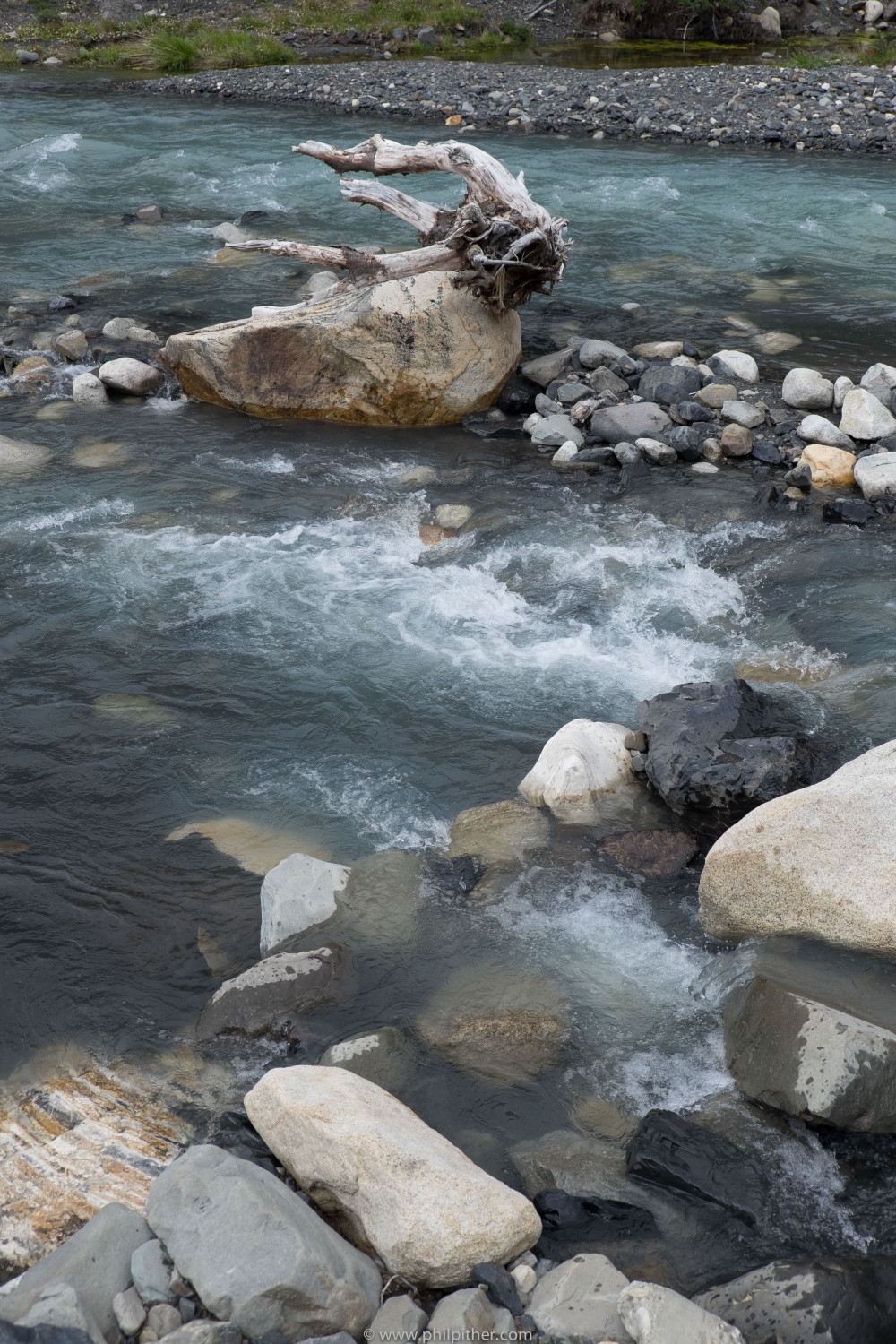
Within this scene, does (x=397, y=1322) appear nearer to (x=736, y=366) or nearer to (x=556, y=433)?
(x=556, y=433)

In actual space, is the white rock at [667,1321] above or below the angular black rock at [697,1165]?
above

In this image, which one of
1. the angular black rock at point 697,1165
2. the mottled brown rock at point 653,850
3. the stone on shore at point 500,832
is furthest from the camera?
the stone on shore at point 500,832

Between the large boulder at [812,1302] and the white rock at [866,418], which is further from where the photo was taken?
the white rock at [866,418]

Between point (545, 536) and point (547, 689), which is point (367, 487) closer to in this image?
point (545, 536)

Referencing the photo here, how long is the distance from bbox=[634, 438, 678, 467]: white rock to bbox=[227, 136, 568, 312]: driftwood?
178 centimetres

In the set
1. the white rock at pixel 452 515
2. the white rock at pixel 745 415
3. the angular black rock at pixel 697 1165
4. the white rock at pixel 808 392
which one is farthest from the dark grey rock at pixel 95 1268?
the white rock at pixel 808 392

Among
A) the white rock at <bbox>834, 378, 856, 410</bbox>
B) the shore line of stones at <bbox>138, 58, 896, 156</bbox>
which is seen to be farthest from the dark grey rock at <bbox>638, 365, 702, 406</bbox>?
the shore line of stones at <bbox>138, 58, 896, 156</bbox>

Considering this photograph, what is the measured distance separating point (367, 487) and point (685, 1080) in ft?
18.0

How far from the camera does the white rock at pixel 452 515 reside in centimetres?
786

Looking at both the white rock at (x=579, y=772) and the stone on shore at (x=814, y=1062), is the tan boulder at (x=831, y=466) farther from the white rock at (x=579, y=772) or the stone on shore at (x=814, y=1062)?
the stone on shore at (x=814, y=1062)

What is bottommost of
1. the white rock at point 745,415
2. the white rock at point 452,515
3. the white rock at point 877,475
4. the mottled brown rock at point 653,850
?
the mottled brown rock at point 653,850

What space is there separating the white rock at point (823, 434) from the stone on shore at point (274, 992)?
624 centimetres

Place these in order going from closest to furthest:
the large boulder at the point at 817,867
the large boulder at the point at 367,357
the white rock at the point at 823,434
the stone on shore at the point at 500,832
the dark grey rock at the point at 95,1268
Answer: the dark grey rock at the point at 95,1268
the large boulder at the point at 817,867
the stone on shore at the point at 500,832
the white rock at the point at 823,434
the large boulder at the point at 367,357

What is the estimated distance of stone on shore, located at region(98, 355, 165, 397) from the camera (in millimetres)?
9633
